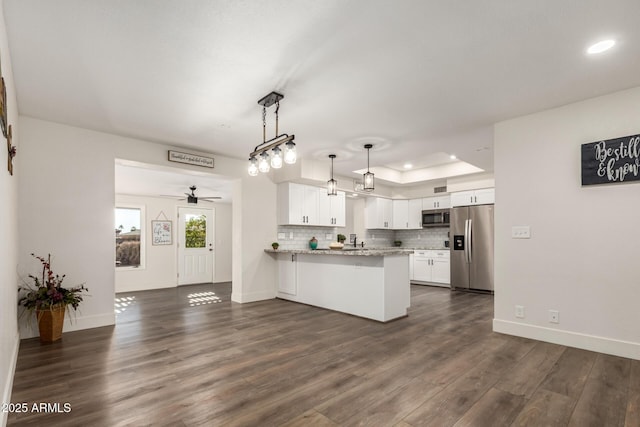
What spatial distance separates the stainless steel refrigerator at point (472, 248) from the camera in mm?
6414

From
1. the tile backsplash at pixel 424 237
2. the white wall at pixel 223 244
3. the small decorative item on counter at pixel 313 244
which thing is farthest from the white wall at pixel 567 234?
the white wall at pixel 223 244

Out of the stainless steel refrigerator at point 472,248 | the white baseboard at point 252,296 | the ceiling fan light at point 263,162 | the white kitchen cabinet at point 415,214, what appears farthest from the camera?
the white kitchen cabinet at point 415,214

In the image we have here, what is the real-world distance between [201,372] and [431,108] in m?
3.38

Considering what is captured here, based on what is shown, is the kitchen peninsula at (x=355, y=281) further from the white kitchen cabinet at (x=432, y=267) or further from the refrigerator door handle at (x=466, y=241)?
the white kitchen cabinet at (x=432, y=267)

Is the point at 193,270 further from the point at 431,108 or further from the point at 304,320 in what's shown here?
the point at 431,108

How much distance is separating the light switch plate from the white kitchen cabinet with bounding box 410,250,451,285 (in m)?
3.50

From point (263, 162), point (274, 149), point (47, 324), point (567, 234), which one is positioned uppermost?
point (274, 149)

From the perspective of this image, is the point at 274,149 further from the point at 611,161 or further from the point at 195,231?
the point at 195,231

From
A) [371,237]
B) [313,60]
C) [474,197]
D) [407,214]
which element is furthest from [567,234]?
[371,237]

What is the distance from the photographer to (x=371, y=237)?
833 centimetres

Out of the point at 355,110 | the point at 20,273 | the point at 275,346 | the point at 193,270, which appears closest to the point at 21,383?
the point at 20,273

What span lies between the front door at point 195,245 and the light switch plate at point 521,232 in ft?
24.5

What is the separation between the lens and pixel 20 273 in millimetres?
3650

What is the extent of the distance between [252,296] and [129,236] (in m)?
4.10
